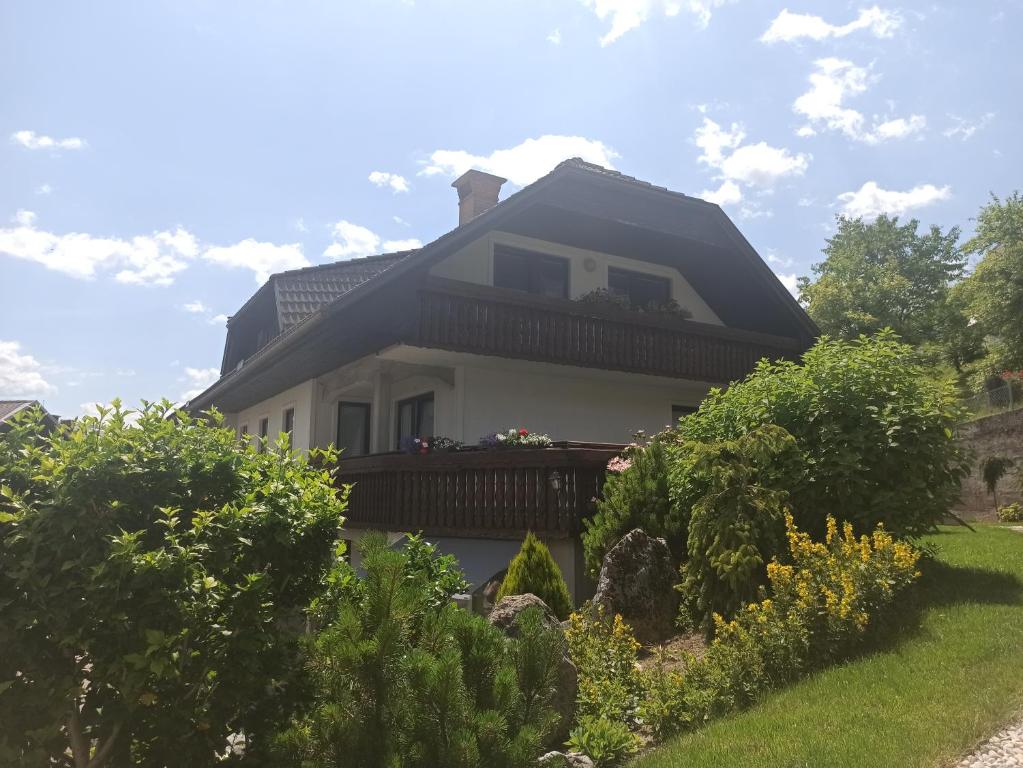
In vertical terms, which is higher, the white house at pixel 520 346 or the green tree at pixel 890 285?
the green tree at pixel 890 285

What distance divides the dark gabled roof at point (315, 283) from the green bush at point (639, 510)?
1077 cm

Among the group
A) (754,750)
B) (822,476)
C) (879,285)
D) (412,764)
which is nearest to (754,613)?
(754,750)

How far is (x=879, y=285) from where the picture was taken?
132 feet

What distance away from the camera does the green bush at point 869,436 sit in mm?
7398

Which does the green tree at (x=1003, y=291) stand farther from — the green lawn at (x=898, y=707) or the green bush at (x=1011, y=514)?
the green lawn at (x=898, y=707)

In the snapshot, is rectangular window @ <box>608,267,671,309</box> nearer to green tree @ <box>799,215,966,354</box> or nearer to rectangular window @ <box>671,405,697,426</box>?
rectangular window @ <box>671,405,697,426</box>

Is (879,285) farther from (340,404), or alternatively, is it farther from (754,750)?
(754,750)

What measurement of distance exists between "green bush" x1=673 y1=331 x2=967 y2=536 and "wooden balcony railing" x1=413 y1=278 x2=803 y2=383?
565 cm

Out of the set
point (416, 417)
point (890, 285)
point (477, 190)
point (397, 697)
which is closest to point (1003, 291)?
point (890, 285)

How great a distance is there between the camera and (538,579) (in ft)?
27.2

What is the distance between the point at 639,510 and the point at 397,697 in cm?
558

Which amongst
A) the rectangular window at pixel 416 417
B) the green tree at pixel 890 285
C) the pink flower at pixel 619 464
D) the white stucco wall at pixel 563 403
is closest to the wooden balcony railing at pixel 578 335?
the white stucco wall at pixel 563 403

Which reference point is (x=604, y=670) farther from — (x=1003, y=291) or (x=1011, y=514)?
(x=1003, y=291)

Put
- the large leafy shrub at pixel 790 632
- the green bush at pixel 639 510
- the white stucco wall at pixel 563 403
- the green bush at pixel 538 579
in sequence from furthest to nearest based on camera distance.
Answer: the white stucco wall at pixel 563 403 → the green bush at pixel 639 510 → the green bush at pixel 538 579 → the large leafy shrub at pixel 790 632
